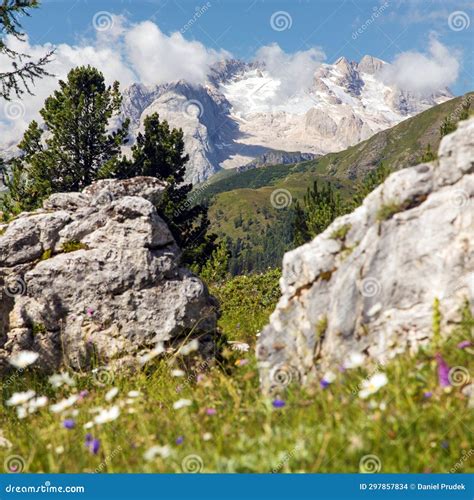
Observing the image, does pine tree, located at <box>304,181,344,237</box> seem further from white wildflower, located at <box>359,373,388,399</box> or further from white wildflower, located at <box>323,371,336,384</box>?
white wildflower, located at <box>359,373,388,399</box>

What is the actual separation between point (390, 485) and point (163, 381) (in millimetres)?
4581

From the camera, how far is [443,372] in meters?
4.21

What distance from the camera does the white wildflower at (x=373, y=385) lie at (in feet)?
13.8

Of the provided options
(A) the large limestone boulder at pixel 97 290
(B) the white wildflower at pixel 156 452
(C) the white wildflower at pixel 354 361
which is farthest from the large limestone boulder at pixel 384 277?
(A) the large limestone boulder at pixel 97 290

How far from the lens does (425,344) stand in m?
4.94

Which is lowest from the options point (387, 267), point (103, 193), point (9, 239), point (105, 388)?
point (105, 388)

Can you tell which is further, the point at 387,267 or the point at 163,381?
the point at 163,381

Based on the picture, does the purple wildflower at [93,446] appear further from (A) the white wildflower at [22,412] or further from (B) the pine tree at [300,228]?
(B) the pine tree at [300,228]

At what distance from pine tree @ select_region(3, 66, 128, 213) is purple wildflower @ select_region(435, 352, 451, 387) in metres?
30.0

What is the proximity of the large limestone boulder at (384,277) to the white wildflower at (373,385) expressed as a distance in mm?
564

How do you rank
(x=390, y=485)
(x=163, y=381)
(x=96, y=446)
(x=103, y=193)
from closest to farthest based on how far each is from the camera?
(x=390, y=485), (x=96, y=446), (x=163, y=381), (x=103, y=193)

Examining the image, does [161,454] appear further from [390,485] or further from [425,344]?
[425,344]

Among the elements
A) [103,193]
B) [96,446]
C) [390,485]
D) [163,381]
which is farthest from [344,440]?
[103,193]

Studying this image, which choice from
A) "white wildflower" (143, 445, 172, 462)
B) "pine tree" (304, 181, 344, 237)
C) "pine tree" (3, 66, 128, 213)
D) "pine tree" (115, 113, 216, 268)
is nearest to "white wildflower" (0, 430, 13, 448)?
"white wildflower" (143, 445, 172, 462)
